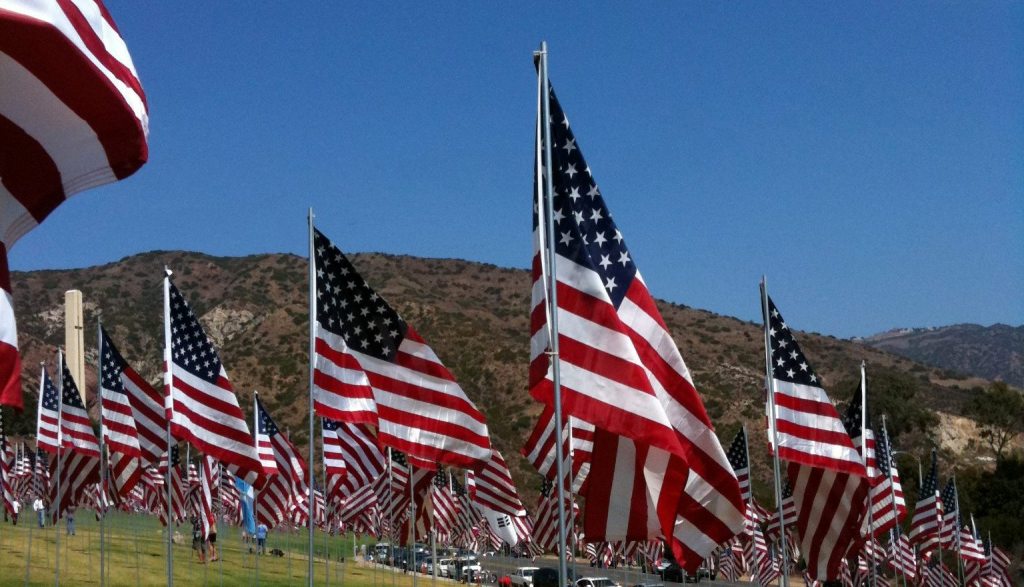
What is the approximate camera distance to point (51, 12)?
232 inches

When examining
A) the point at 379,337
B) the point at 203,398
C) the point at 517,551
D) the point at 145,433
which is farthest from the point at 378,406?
the point at 517,551

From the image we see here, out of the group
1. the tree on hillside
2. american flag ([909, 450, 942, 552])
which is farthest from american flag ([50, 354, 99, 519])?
the tree on hillside

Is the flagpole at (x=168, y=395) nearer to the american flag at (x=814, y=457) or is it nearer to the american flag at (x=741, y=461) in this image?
the american flag at (x=814, y=457)

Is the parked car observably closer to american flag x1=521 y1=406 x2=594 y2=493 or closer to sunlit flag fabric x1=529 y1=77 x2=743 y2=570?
american flag x1=521 y1=406 x2=594 y2=493

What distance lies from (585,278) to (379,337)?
22.1 feet

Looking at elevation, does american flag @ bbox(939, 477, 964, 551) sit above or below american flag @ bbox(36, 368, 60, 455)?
below

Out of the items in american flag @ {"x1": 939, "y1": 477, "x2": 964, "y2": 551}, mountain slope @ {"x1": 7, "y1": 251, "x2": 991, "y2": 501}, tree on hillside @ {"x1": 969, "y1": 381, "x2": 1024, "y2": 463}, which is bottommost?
american flag @ {"x1": 939, "y1": 477, "x2": 964, "y2": 551}

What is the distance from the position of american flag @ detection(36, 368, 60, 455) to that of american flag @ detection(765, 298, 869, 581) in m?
19.9

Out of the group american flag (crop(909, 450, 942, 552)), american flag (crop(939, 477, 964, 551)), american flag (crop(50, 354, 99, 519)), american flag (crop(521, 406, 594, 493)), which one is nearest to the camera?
american flag (crop(521, 406, 594, 493))

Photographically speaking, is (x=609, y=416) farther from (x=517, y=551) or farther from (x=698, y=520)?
(x=517, y=551)

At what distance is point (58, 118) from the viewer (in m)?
6.52

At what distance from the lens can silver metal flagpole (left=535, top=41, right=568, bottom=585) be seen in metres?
11.5

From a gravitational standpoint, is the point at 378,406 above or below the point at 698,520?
above

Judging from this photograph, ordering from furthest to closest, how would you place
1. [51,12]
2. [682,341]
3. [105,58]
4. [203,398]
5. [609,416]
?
[682,341], [203,398], [609,416], [105,58], [51,12]
